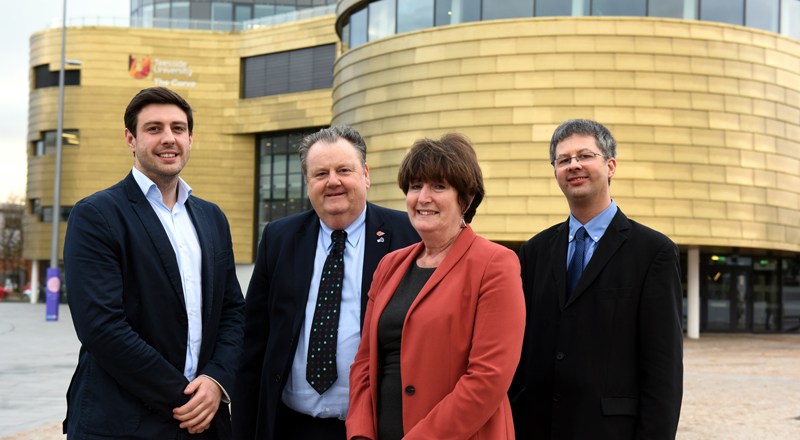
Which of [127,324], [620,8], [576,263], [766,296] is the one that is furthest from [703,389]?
[766,296]

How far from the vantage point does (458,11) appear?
19969 millimetres

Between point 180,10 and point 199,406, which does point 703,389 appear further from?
point 180,10

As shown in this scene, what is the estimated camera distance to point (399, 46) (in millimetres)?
20562

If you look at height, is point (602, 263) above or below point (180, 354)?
above

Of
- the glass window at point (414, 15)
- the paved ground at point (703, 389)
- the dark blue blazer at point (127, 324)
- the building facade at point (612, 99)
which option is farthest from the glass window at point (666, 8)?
the dark blue blazer at point (127, 324)

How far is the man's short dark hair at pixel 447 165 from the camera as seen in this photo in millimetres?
2434

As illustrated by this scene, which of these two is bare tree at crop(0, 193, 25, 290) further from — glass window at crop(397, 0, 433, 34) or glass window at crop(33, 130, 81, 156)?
glass window at crop(397, 0, 433, 34)

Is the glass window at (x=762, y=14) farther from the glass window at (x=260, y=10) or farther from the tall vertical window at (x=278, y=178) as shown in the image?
the glass window at (x=260, y=10)

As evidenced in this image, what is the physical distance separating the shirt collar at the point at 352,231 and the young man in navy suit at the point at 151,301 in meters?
0.53

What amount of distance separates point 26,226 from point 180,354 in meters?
42.2

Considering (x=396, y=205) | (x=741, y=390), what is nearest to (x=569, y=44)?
(x=396, y=205)

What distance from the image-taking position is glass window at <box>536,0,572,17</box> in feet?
63.2

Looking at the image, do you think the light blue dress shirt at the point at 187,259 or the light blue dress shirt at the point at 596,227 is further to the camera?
the light blue dress shirt at the point at 596,227

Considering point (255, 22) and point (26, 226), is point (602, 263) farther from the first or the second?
point (26, 226)
